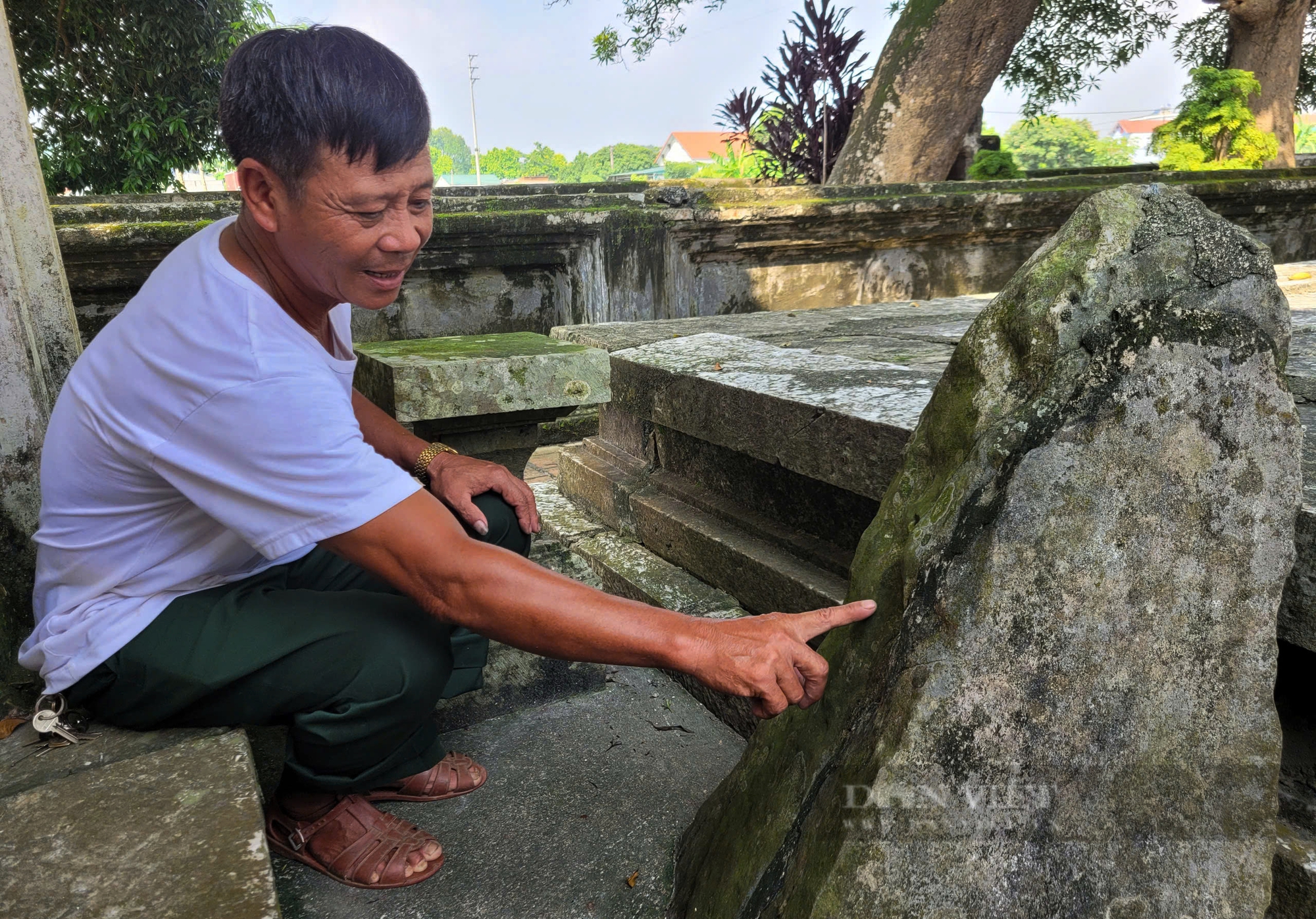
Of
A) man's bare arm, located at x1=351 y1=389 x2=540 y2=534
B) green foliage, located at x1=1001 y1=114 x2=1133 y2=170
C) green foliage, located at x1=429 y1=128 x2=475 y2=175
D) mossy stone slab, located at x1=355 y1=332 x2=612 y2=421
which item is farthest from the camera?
green foliage, located at x1=429 y1=128 x2=475 y2=175

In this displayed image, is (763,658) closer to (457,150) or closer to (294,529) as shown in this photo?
(294,529)

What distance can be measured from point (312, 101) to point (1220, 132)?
350 inches

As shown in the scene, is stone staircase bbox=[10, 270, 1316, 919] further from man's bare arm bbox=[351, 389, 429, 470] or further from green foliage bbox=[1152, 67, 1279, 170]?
green foliage bbox=[1152, 67, 1279, 170]

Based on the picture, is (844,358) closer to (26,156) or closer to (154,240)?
(26,156)

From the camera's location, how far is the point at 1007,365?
48.6 inches

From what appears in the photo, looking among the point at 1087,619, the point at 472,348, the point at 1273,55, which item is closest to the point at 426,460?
the point at 472,348

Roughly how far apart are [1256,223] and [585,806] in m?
6.02

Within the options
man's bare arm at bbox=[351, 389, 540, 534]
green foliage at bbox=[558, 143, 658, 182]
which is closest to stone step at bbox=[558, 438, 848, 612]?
man's bare arm at bbox=[351, 389, 540, 534]

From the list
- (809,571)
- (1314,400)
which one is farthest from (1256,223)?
(809,571)

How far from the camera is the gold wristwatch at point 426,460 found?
1936 mm

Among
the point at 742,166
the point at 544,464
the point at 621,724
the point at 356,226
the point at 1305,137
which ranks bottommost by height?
the point at 544,464

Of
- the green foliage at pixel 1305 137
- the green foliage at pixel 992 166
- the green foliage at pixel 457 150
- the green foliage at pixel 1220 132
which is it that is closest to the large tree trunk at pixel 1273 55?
the green foliage at pixel 1220 132

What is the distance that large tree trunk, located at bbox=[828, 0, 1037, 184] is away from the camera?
6379mm

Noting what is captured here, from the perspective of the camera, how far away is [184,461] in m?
1.27
